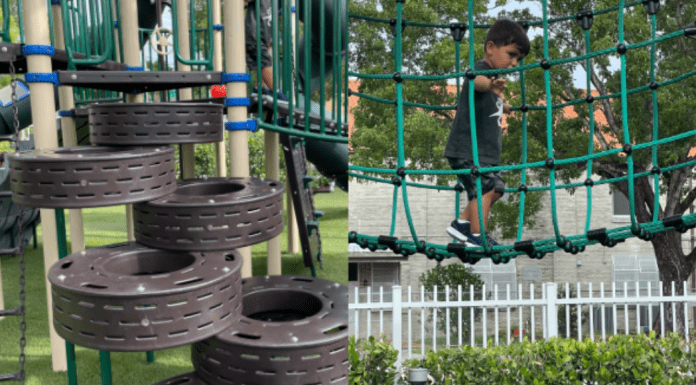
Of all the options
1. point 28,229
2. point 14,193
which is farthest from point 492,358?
point 28,229

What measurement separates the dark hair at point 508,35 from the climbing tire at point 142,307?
881mm

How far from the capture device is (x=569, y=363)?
2.96 metres

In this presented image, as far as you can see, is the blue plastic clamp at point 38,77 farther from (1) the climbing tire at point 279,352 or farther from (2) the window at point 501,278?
(2) the window at point 501,278

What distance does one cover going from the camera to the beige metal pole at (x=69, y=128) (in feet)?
7.44

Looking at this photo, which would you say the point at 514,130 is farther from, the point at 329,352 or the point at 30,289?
the point at 30,289

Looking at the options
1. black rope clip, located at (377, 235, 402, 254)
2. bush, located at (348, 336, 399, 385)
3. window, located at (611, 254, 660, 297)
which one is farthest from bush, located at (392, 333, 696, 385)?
black rope clip, located at (377, 235, 402, 254)

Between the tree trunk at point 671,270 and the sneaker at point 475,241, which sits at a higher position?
the sneaker at point 475,241

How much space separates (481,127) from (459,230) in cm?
24

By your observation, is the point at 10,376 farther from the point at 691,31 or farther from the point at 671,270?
the point at 671,270

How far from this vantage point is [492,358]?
300 centimetres

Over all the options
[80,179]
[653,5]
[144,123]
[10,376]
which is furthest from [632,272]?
[10,376]

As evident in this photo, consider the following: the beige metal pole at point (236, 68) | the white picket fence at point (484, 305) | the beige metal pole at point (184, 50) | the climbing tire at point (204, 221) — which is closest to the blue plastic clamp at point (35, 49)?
the beige metal pole at point (236, 68)

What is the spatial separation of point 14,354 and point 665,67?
3678 mm

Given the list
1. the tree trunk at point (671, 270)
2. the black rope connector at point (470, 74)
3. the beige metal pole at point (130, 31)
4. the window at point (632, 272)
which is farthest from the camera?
the tree trunk at point (671, 270)
